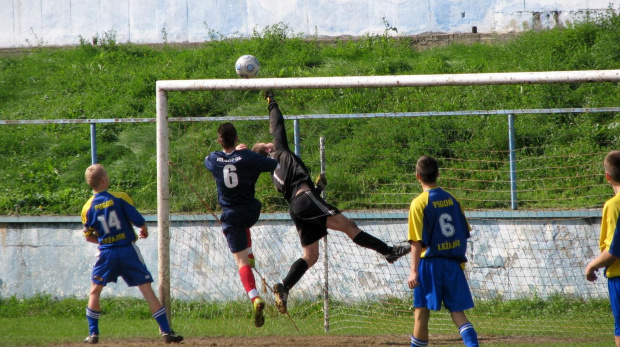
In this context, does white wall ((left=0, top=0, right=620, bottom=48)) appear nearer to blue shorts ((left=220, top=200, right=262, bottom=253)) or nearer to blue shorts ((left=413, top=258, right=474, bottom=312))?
blue shorts ((left=220, top=200, right=262, bottom=253))

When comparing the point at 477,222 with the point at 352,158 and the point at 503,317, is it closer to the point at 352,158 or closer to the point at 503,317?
the point at 503,317

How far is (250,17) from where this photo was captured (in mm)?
15102

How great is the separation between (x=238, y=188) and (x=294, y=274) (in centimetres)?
102

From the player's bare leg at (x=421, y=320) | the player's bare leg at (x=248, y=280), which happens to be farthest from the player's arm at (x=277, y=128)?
the player's bare leg at (x=421, y=320)

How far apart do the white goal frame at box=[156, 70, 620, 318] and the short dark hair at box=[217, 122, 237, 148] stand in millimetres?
574

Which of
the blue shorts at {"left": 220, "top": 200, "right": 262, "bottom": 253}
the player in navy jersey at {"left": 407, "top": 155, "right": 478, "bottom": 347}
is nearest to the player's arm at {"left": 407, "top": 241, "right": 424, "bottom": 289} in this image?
the player in navy jersey at {"left": 407, "top": 155, "right": 478, "bottom": 347}

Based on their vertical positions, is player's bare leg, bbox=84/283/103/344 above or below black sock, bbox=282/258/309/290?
below

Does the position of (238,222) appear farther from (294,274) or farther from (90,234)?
(90,234)

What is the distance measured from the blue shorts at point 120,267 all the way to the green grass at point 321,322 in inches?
47.4

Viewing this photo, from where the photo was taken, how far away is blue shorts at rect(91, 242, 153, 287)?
6.55 m

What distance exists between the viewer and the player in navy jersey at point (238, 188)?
263 inches

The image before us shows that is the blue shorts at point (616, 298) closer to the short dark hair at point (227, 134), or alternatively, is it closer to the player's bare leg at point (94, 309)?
the short dark hair at point (227, 134)

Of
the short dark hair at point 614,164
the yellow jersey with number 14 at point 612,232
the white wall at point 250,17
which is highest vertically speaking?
the white wall at point 250,17

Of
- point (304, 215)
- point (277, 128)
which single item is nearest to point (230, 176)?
point (277, 128)
